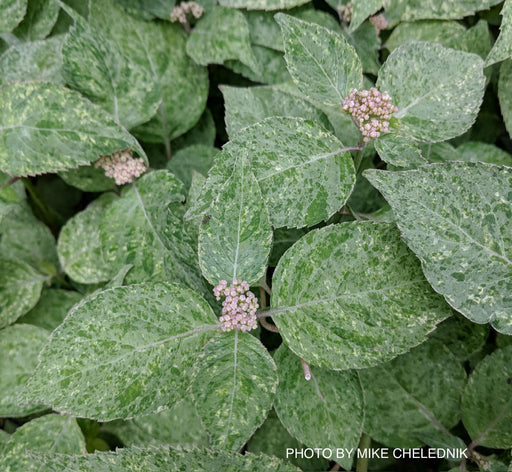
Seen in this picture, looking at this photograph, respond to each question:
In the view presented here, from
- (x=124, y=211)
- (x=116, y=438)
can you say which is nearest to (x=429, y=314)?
(x=124, y=211)

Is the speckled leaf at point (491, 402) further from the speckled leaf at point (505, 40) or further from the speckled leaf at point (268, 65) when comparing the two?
the speckled leaf at point (268, 65)

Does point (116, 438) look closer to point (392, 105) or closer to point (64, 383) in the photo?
point (64, 383)

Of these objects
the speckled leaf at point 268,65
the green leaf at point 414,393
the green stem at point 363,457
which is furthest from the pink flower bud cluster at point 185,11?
the green stem at point 363,457

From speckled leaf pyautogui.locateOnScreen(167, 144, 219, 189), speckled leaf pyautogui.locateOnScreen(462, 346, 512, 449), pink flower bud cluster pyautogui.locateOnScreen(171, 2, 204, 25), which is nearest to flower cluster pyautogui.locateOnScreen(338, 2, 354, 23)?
pink flower bud cluster pyautogui.locateOnScreen(171, 2, 204, 25)

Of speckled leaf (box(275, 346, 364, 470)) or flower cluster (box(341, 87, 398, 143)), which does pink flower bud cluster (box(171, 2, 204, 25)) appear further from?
speckled leaf (box(275, 346, 364, 470))

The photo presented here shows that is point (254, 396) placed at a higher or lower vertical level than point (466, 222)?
lower

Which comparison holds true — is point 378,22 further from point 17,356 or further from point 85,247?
point 17,356
